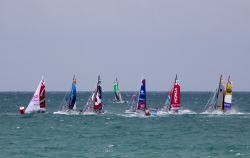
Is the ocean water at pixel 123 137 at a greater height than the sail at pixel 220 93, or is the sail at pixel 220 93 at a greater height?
the sail at pixel 220 93

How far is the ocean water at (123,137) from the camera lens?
192ft

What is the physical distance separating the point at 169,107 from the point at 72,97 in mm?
16899

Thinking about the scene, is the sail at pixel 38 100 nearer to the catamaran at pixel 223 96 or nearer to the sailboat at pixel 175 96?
the sailboat at pixel 175 96

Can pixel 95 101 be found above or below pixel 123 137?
above

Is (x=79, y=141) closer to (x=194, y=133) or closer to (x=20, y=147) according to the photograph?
(x=20, y=147)

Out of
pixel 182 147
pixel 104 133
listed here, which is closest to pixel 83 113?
pixel 104 133

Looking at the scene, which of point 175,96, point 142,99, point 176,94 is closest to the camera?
point 142,99

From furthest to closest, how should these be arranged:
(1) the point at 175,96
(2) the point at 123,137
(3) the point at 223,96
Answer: (1) the point at 175,96
(3) the point at 223,96
(2) the point at 123,137

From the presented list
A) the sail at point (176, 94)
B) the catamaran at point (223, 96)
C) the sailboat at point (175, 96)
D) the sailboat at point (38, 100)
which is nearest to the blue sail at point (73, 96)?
the sailboat at point (38, 100)

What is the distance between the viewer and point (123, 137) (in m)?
72.9

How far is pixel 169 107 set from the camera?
11150cm

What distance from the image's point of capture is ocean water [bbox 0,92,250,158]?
58.6m

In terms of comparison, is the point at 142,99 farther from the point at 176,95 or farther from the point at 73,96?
the point at 73,96

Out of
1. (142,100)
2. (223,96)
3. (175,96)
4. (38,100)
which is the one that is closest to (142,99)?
(142,100)
